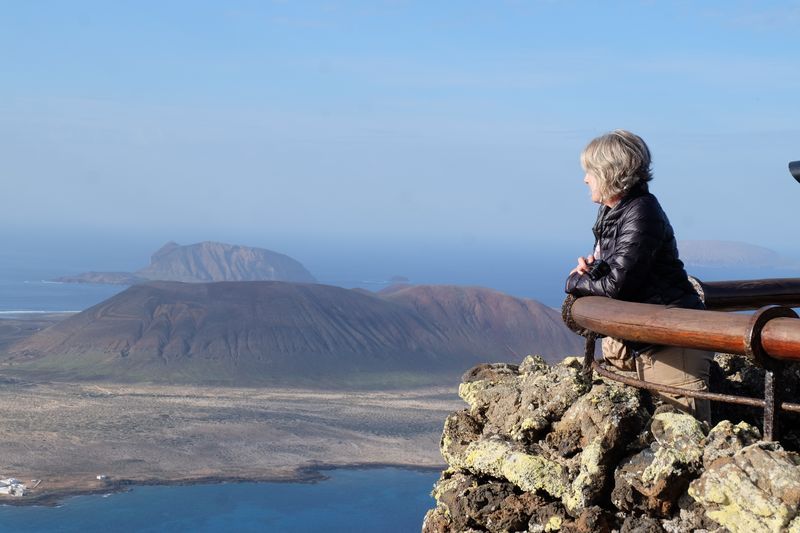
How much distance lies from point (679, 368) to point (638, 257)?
0.42 meters

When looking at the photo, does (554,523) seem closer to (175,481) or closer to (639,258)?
(639,258)

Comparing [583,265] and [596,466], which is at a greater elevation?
[583,265]

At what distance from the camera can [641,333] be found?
10.8 feet

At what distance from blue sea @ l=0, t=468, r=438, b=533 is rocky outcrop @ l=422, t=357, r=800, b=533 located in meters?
Answer: 78.7

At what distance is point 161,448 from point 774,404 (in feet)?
354

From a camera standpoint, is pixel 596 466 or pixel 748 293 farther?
Result: pixel 748 293

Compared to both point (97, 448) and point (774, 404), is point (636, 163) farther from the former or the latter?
point (97, 448)

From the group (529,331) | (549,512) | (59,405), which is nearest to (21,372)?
(59,405)

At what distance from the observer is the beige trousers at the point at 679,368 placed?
12.0 ft

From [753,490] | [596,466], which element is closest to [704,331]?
[753,490]

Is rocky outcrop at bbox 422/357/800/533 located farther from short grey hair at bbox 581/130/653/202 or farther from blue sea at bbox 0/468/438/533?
blue sea at bbox 0/468/438/533

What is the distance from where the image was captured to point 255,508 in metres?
91.6

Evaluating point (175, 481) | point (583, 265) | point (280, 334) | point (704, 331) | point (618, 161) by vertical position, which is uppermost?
point (618, 161)

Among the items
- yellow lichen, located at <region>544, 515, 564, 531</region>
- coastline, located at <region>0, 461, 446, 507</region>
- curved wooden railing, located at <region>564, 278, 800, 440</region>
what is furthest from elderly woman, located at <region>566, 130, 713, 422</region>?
coastline, located at <region>0, 461, 446, 507</region>
